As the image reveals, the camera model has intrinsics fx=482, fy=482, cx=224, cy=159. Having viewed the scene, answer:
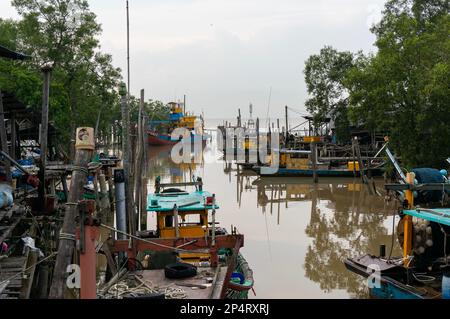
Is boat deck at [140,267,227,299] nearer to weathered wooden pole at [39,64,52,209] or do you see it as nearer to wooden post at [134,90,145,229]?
weathered wooden pole at [39,64,52,209]

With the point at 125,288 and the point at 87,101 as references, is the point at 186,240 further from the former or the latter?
the point at 87,101

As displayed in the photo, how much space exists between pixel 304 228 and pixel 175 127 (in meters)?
48.6

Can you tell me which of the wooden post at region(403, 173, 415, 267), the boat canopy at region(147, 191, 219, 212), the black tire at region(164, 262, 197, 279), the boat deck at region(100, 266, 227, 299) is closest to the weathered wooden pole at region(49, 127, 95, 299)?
the boat deck at region(100, 266, 227, 299)

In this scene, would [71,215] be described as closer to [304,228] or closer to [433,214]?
[433,214]

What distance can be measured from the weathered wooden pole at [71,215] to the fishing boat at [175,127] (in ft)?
185

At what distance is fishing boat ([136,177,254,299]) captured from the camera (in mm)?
6918

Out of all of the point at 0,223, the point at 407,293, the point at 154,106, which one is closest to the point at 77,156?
the point at 0,223

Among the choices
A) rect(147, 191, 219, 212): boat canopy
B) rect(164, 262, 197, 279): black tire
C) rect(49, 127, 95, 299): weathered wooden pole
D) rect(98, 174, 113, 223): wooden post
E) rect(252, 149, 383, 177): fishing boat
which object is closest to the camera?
rect(49, 127, 95, 299): weathered wooden pole

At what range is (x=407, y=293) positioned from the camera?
7105 millimetres

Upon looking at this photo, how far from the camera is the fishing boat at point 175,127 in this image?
6172 centimetres

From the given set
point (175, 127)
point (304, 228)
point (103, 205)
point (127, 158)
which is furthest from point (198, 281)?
point (175, 127)

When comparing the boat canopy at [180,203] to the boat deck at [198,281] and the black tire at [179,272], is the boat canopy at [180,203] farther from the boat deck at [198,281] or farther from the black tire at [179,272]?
the black tire at [179,272]

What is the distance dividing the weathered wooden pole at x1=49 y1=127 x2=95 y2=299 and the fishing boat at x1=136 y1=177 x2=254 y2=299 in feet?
10.2

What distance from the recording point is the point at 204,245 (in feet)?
25.5
